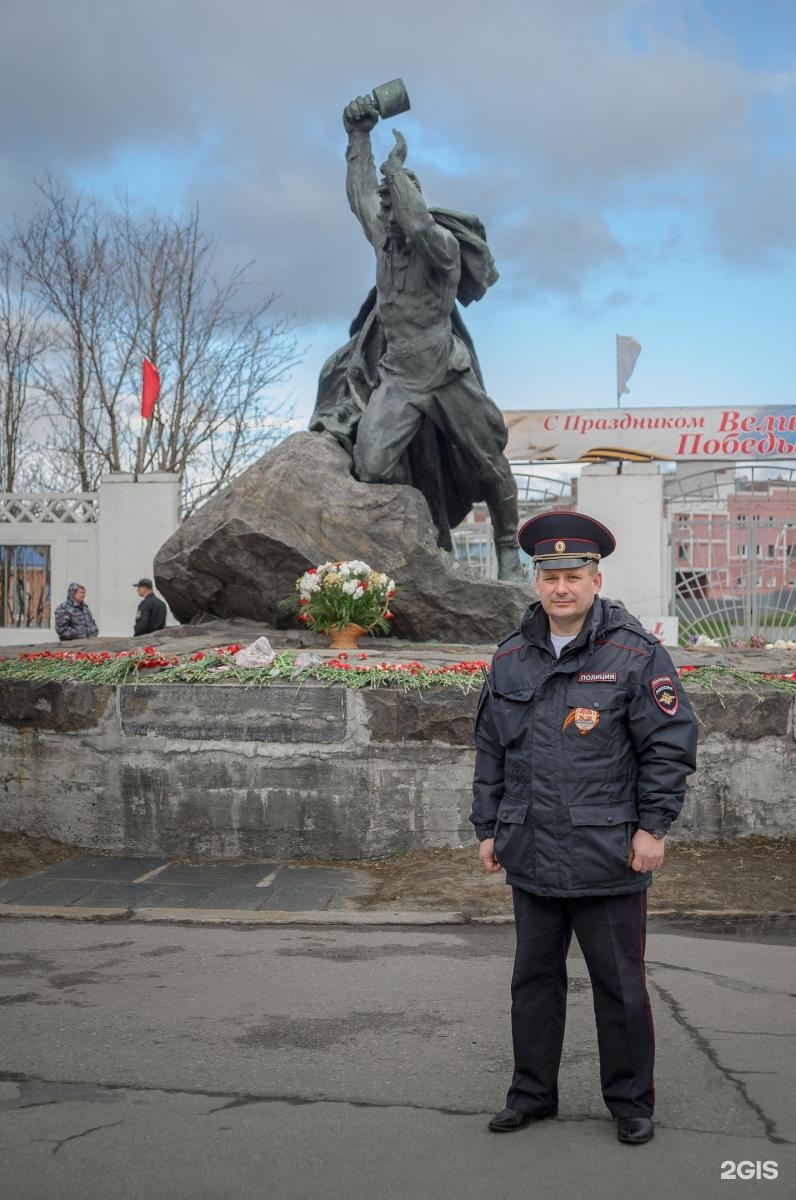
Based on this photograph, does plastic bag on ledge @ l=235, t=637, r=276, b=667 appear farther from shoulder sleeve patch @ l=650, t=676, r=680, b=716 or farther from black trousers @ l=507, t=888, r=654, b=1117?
shoulder sleeve patch @ l=650, t=676, r=680, b=716

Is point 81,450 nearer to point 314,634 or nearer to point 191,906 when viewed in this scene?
point 314,634

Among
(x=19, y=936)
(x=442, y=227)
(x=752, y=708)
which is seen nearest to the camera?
(x=19, y=936)

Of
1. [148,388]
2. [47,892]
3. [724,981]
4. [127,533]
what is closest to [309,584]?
[47,892]

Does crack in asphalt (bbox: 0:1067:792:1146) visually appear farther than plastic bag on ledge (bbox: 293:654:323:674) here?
No

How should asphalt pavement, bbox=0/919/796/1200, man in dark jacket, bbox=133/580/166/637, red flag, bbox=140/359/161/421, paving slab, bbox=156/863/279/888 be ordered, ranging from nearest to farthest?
asphalt pavement, bbox=0/919/796/1200 < paving slab, bbox=156/863/279/888 < man in dark jacket, bbox=133/580/166/637 < red flag, bbox=140/359/161/421

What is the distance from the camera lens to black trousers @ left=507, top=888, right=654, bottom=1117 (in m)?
3.06

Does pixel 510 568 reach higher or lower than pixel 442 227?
lower

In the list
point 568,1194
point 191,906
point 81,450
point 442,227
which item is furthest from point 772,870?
point 81,450

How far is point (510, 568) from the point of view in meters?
9.49

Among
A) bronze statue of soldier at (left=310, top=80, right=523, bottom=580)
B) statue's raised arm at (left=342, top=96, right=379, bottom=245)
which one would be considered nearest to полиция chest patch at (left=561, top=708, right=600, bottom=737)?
bronze statue of soldier at (left=310, top=80, right=523, bottom=580)

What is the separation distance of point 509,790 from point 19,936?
2765mm

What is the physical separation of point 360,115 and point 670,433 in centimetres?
1693

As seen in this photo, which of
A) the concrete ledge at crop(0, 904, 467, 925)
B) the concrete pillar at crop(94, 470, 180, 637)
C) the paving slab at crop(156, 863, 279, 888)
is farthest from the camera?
the concrete pillar at crop(94, 470, 180, 637)

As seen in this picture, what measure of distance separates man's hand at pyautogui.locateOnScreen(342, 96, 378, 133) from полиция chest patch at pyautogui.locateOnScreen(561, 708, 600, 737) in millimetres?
6809
